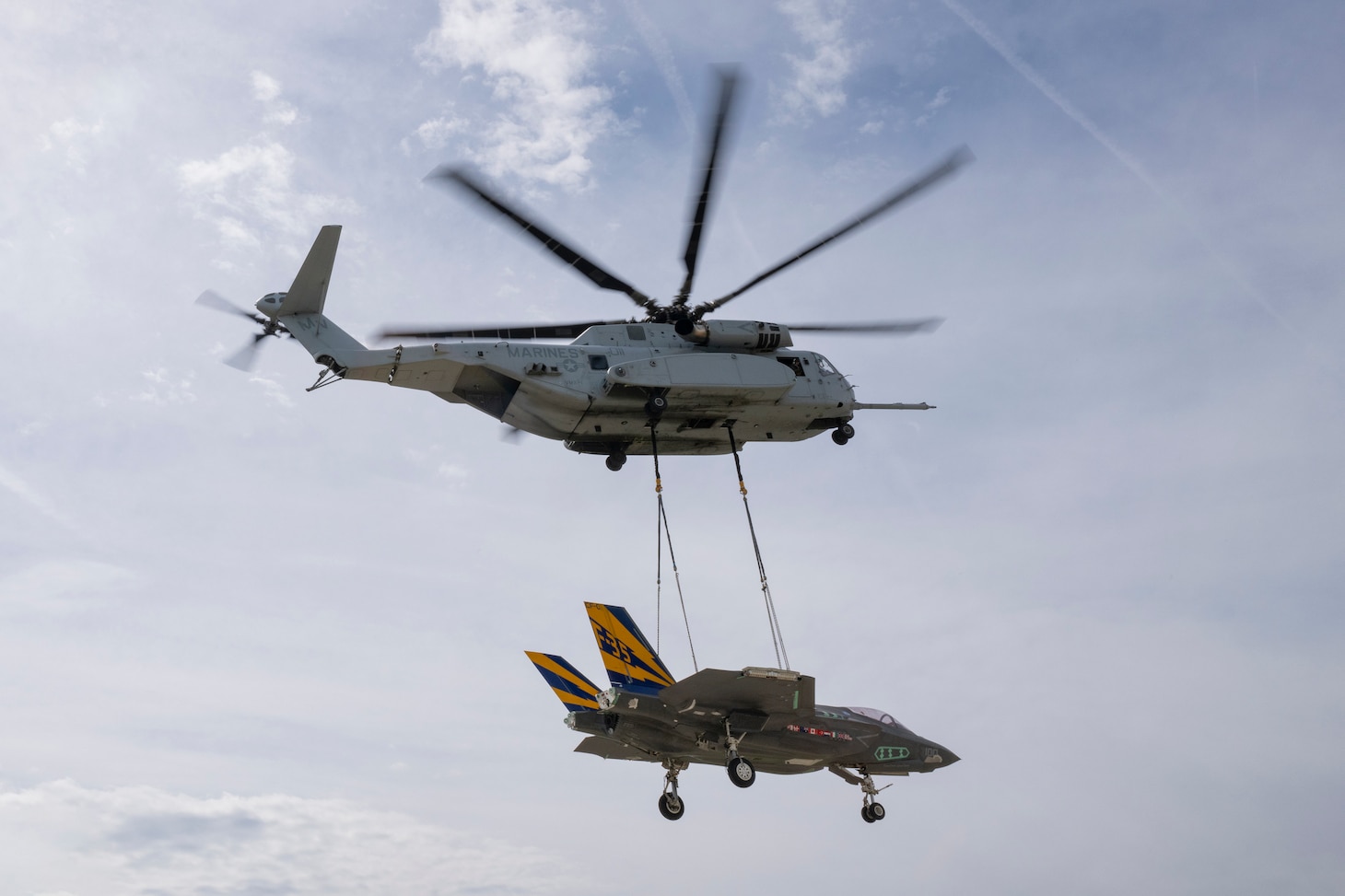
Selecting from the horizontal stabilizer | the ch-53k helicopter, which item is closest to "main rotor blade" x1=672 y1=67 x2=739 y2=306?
the ch-53k helicopter

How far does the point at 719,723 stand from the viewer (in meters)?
23.6

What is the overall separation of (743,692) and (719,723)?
1382 millimetres

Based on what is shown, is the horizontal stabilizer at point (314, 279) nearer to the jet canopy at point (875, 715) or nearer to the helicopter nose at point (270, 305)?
the helicopter nose at point (270, 305)

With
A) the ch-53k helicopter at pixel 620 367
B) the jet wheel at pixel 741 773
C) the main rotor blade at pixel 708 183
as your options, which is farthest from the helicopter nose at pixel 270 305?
the jet wheel at pixel 741 773

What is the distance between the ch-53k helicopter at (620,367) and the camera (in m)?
21.5

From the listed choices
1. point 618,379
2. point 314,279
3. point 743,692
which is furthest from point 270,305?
point 743,692

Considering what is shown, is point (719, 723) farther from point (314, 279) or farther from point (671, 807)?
point (314, 279)

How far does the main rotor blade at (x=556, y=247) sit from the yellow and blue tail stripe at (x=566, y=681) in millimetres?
8146

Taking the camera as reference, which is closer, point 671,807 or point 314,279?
point 314,279

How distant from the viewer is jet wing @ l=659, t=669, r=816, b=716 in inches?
867

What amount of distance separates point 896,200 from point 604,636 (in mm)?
11305

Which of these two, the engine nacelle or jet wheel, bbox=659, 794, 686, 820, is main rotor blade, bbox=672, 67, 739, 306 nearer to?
the engine nacelle

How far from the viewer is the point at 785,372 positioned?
Answer: 24000 millimetres

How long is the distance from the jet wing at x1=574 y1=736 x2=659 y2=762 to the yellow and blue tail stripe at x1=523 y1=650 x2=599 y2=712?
2.62ft
